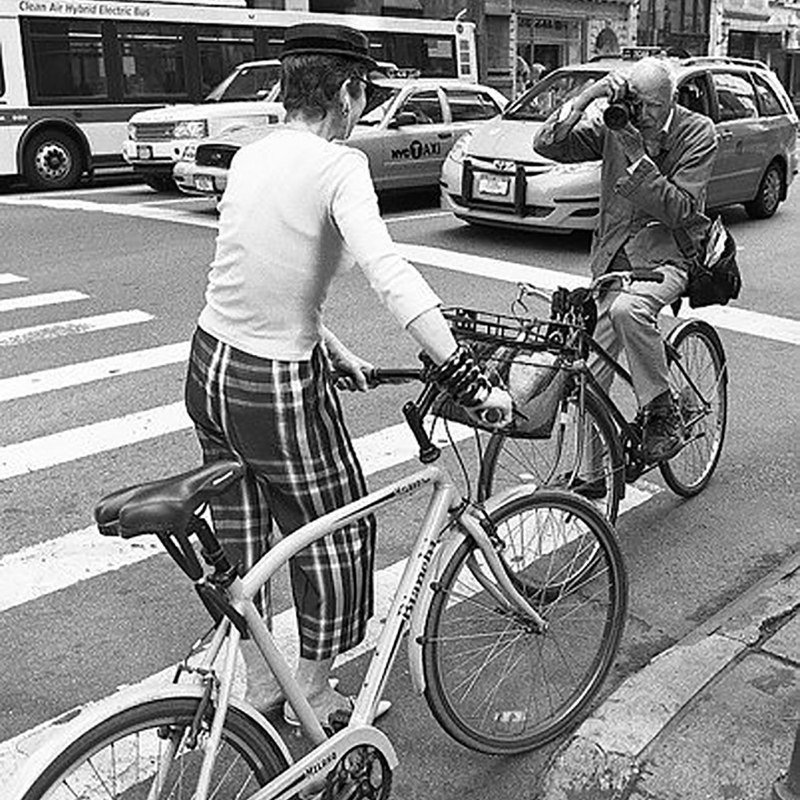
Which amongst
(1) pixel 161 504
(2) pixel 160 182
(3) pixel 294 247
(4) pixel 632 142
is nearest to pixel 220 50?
(2) pixel 160 182

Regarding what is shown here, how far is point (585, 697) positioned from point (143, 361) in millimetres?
4602

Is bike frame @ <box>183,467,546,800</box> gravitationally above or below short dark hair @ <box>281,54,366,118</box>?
below

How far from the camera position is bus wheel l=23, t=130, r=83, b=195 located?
612 inches

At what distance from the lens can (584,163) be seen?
31.9 feet

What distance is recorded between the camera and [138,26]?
1614 centimetres

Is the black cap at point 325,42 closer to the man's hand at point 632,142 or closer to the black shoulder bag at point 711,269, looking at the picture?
the man's hand at point 632,142

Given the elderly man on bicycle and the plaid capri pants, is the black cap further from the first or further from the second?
the elderly man on bicycle

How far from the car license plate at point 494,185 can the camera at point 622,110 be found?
262 inches

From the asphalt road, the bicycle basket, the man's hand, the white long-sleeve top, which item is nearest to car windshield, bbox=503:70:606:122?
the asphalt road

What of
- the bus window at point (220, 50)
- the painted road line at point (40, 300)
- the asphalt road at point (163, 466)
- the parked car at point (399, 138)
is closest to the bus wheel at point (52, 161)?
the bus window at point (220, 50)

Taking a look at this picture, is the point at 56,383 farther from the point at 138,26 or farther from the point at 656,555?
the point at 138,26

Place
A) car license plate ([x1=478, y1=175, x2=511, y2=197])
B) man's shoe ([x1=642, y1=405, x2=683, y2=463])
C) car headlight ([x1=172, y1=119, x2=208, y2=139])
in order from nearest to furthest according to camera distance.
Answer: man's shoe ([x1=642, y1=405, x2=683, y2=463]), car license plate ([x1=478, y1=175, x2=511, y2=197]), car headlight ([x1=172, y1=119, x2=208, y2=139])

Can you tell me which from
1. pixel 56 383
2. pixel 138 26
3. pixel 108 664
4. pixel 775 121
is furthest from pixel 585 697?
pixel 138 26

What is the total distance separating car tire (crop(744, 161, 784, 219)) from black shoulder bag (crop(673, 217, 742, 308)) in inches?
351
